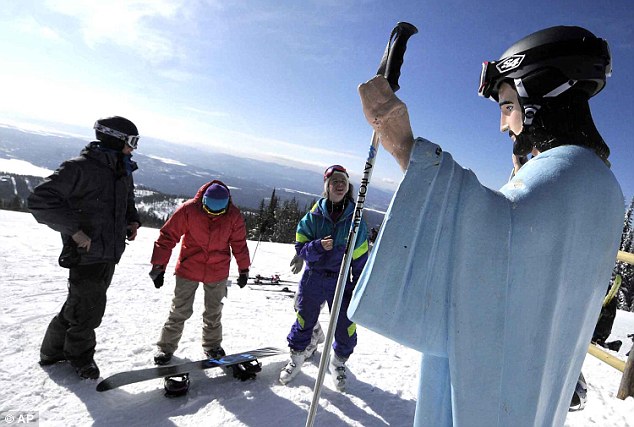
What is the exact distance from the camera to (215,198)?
4.18 m

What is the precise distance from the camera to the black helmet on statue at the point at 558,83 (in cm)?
93

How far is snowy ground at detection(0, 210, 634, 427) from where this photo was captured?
3.17m

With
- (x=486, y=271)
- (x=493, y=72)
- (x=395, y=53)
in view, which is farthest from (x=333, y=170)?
(x=486, y=271)

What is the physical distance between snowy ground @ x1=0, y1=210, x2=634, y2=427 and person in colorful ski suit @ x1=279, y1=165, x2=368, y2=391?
0.28 meters

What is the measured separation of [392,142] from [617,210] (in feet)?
1.93

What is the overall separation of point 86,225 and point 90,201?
26cm

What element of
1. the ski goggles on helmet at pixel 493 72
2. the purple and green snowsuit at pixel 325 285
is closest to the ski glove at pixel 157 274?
the purple and green snowsuit at pixel 325 285

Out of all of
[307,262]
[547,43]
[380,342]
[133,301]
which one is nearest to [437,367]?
[547,43]

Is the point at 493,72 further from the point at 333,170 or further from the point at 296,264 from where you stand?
the point at 296,264

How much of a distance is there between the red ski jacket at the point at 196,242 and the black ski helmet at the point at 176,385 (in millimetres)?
1140

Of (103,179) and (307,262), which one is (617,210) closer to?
(307,262)

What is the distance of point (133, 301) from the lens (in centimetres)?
645

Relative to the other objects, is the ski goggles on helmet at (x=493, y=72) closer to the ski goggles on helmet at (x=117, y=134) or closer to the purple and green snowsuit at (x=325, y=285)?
the purple and green snowsuit at (x=325, y=285)

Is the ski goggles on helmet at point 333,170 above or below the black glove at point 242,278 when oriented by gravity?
above
